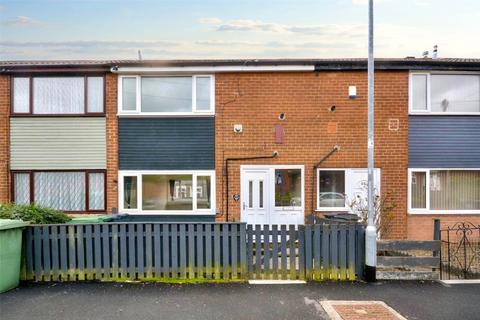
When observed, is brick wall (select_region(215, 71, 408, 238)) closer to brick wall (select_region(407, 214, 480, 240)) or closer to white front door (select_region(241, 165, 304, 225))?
white front door (select_region(241, 165, 304, 225))

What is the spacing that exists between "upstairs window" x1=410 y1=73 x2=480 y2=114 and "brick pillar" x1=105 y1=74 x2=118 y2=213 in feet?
28.9

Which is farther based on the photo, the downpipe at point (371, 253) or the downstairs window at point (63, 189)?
the downstairs window at point (63, 189)

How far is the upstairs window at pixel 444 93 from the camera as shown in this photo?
1094cm

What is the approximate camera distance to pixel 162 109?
36.1ft

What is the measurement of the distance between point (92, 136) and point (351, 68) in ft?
26.1

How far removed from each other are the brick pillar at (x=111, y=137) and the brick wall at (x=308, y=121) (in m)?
3.04

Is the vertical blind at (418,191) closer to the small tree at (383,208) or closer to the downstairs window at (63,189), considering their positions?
the small tree at (383,208)

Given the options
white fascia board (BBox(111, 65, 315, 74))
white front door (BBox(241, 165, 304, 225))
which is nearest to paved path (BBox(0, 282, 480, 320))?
white front door (BBox(241, 165, 304, 225))

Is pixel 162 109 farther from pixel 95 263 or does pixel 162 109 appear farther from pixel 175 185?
pixel 95 263

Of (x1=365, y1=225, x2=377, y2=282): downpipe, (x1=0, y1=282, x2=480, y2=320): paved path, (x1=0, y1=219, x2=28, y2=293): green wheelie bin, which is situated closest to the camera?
(x1=0, y1=282, x2=480, y2=320): paved path

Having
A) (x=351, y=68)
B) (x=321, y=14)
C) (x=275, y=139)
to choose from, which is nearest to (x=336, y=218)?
(x=275, y=139)

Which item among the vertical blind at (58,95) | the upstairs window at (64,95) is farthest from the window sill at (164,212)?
the vertical blind at (58,95)

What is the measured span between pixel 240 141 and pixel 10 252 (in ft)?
21.4

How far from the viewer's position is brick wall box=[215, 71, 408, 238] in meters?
10.9
